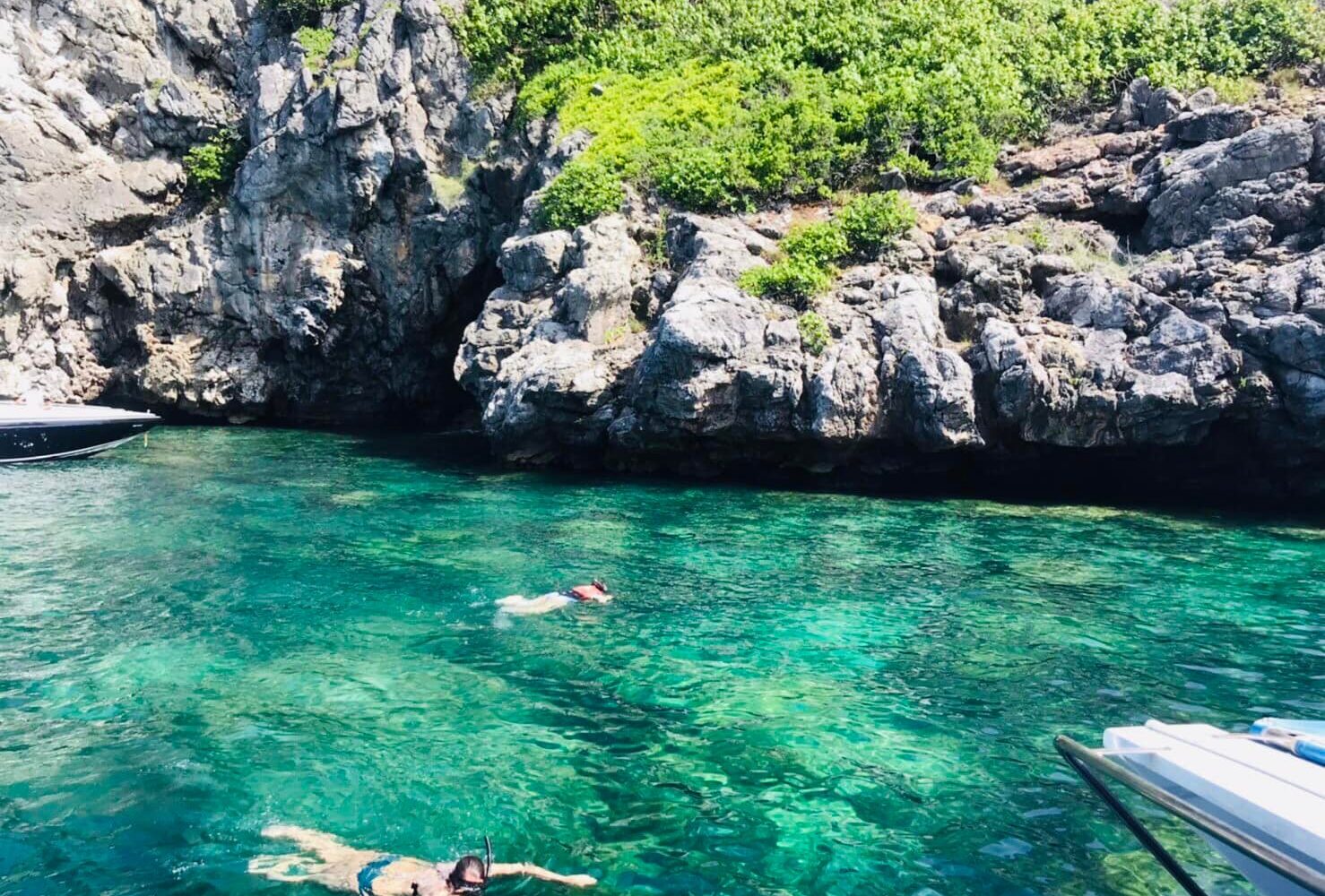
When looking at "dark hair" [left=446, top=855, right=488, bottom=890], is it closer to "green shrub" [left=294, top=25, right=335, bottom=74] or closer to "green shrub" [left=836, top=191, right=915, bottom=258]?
"green shrub" [left=836, top=191, right=915, bottom=258]

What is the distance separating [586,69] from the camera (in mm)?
27625

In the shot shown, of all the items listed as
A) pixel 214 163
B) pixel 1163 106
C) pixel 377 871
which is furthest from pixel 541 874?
pixel 214 163

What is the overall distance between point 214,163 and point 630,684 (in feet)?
95.5

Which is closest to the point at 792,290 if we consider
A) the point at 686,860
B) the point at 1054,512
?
the point at 1054,512

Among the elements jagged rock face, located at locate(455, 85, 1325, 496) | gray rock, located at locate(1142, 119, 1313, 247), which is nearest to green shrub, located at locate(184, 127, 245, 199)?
jagged rock face, located at locate(455, 85, 1325, 496)

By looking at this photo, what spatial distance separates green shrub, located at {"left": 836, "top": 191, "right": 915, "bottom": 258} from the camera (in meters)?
20.4

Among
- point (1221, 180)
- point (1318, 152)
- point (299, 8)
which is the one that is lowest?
point (1221, 180)

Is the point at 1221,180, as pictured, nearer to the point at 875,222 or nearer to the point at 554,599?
the point at 875,222

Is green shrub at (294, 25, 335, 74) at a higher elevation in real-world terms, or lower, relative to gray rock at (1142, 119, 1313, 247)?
higher

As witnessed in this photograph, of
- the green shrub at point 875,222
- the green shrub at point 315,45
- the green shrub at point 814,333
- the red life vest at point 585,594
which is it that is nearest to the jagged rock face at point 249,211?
the green shrub at point 315,45

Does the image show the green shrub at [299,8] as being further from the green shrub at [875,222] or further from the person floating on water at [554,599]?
the person floating on water at [554,599]

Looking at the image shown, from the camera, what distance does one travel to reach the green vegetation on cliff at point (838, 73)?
22.2m

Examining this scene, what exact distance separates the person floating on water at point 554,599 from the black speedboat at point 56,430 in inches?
603

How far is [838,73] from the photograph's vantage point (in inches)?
982
